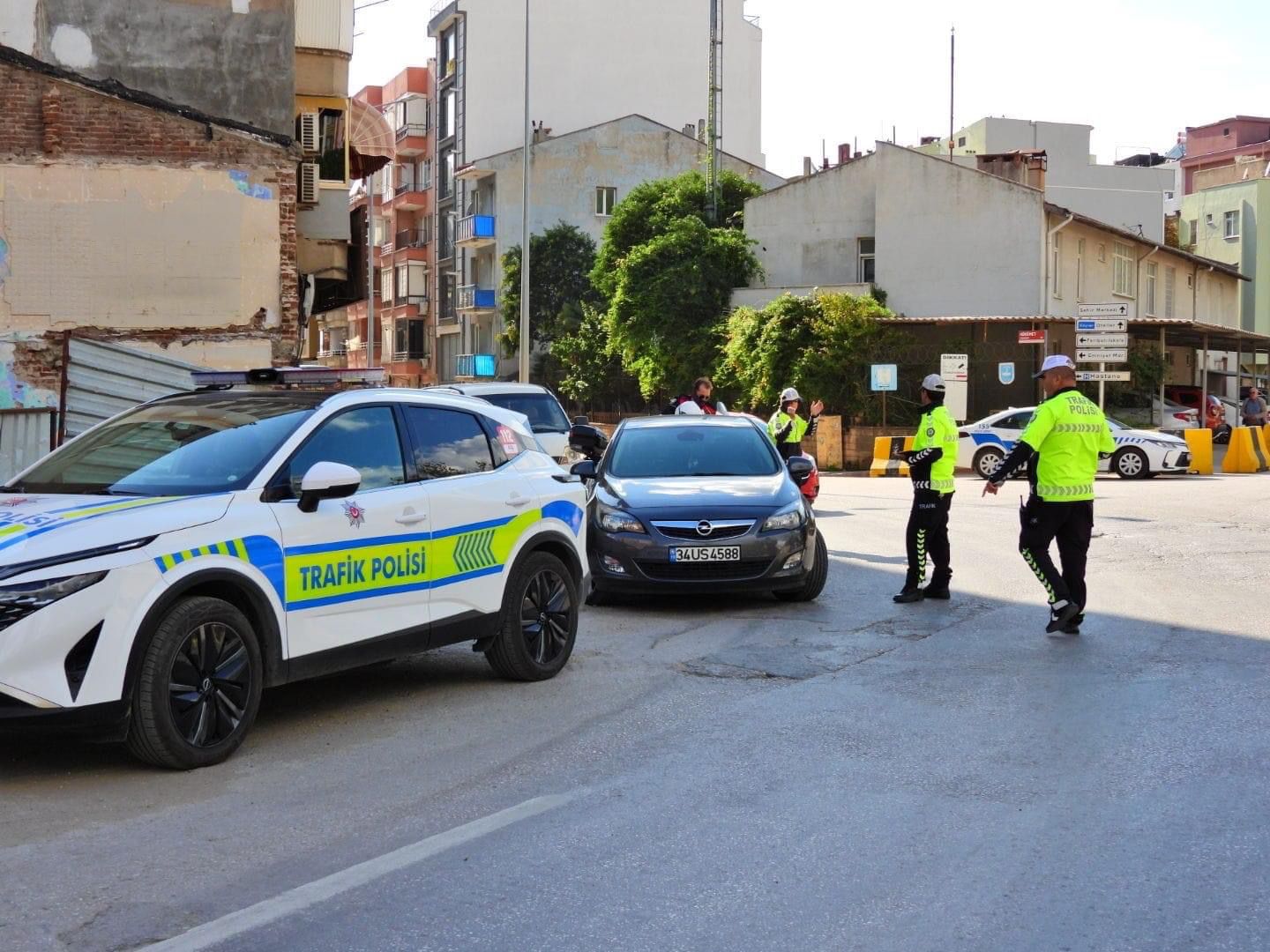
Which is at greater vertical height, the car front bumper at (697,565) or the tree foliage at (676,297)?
the tree foliage at (676,297)

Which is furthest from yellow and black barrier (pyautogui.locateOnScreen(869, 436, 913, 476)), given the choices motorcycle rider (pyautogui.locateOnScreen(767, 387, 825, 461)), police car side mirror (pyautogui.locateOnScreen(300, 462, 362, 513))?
police car side mirror (pyautogui.locateOnScreen(300, 462, 362, 513))

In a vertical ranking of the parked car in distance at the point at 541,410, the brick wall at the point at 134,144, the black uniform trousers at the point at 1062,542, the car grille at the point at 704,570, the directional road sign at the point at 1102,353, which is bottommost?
the car grille at the point at 704,570

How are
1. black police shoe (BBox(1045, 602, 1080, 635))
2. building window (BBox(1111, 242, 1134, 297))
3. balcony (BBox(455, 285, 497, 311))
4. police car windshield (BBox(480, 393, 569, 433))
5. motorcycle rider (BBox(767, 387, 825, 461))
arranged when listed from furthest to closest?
balcony (BBox(455, 285, 497, 311))
building window (BBox(1111, 242, 1134, 297))
police car windshield (BBox(480, 393, 569, 433))
motorcycle rider (BBox(767, 387, 825, 461))
black police shoe (BBox(1045, 602, 1080, 635))

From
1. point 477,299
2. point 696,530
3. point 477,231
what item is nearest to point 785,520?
point 696,530

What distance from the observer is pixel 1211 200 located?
71125mm

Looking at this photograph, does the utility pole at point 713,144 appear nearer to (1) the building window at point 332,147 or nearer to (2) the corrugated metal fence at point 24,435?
(1) the building window at point 332,147

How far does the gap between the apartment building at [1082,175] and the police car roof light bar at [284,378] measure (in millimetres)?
57491

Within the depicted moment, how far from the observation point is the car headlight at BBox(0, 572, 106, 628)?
5867 mm

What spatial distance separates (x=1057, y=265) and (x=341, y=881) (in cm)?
4031

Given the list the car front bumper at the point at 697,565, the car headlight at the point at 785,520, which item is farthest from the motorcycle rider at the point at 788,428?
the car front bumper at the point at 697,565

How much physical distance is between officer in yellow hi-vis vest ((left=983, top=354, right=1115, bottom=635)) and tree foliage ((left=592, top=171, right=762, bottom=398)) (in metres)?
33.9

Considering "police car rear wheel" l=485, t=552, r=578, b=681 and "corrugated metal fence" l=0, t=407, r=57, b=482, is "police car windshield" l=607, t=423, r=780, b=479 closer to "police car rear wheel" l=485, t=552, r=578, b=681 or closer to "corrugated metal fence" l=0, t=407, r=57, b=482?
"police car rear wheel" l=485, t=552, r=578, b=681

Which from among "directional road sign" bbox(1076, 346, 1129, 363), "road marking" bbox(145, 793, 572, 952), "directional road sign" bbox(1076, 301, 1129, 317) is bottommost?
"road marking" bbox(145, 793, 572, 952)

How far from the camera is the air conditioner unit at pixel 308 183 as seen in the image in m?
21.6
